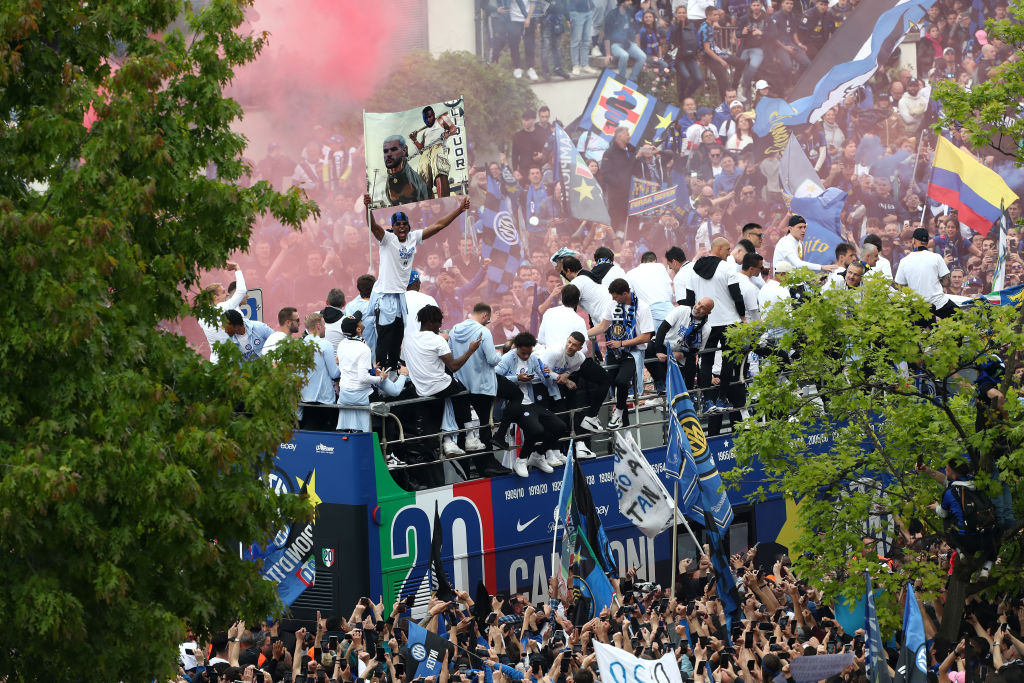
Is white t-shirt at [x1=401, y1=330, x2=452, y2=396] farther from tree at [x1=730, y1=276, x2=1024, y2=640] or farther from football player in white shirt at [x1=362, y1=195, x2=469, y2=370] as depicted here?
tree at [x1=730, y1=276, x2=1024, y2=640]

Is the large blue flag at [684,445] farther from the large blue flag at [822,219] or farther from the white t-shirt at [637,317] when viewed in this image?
the large blue flag at [822,219]

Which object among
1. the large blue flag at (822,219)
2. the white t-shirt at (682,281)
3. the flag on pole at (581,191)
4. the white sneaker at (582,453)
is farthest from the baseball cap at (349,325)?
the flag on pole at (581,191)

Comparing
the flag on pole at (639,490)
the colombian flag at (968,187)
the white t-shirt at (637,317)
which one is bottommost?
the flag on pole at (639,490)

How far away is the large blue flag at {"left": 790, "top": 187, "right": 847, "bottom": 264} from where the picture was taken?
98.2 feet

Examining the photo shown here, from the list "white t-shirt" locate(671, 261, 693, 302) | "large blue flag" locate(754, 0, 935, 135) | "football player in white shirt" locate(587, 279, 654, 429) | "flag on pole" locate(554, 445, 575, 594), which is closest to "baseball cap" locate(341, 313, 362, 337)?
"flag on pole" locate(554, 445, 575, 594)

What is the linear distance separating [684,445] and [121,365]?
22.8 feet

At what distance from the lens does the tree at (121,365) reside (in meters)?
9.45

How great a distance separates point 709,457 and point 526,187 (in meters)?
20.7

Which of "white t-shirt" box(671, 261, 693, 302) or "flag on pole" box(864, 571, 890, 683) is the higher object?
"white t-shirt" box(671, 261, 693, 302)

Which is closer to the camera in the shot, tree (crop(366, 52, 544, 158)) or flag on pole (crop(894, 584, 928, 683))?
flag on pole (crop(894, 584, 928, 683))

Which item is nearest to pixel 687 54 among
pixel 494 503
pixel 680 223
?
pixel 680 223

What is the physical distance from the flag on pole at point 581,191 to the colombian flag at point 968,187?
11.5 metres

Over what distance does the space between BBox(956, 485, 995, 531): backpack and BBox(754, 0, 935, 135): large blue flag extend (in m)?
23.9

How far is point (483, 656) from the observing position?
13.2m
